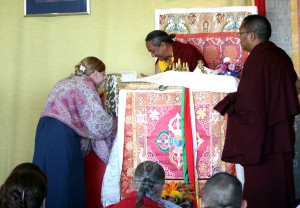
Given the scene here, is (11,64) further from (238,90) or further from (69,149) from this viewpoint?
(238,90)

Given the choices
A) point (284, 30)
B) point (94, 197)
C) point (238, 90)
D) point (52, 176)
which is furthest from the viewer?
point (284, 30)

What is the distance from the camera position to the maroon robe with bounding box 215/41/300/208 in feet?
10.4

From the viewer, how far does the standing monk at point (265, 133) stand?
125 inches

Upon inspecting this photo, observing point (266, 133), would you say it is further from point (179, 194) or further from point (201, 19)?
point (201, 19)

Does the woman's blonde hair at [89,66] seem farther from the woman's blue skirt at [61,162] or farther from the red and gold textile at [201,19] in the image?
the red and gold textile at [201,19]

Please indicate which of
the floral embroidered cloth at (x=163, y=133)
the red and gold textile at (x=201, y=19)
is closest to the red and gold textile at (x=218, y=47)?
the red and gold textile at (x=201, y=19)

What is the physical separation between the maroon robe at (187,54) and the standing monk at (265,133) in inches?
42.3

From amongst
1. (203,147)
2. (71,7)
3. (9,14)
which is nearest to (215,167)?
(203,147)

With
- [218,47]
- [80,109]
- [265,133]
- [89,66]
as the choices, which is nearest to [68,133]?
[80,109]

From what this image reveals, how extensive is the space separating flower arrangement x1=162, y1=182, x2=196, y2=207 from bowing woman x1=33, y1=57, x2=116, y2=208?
771 mm

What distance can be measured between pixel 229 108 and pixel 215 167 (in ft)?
1.41

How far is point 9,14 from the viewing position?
509cm

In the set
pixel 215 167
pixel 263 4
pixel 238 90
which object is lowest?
pixel 215 167

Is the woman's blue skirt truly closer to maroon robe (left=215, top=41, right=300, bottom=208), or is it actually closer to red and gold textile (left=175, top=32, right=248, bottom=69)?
maroon robe (left=215, top=41, right=300, bottom=208)
